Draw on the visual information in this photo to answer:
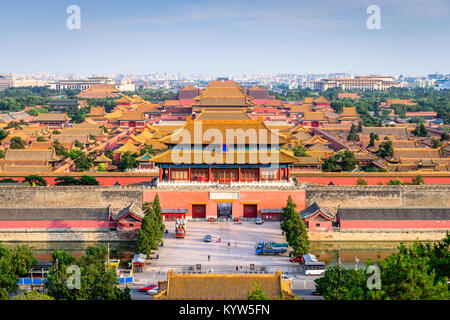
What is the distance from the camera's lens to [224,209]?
1299 inches

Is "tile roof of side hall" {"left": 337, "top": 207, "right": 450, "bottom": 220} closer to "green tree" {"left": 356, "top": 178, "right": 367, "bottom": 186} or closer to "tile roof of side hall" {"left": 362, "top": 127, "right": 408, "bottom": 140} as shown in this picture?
"green tree" {"left": 356, "top": 178, "right": 367, "bottom": 186}

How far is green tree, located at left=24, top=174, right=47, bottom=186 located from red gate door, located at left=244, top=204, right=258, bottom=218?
1451 cm

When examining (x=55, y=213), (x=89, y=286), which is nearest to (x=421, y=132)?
(x=55, y=213)

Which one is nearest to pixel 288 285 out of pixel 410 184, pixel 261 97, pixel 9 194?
pixel 410 184

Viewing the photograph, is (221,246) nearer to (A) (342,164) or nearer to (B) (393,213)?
(B) (393,213)

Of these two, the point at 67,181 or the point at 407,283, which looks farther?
the point at 67,181

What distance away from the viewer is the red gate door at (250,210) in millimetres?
31966

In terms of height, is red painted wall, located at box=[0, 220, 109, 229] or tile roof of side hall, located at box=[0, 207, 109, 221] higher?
tile roof of side hall, located at box=[0, 207, 109, 221]

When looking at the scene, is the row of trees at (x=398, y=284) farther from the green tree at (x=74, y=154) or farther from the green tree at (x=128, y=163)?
the green tree at (x=74, y=154)

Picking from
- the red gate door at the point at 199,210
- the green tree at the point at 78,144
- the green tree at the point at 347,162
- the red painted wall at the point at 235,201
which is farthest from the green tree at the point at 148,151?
→ the green tree at the point at 347,162

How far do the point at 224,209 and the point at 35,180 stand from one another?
1373 centimetres

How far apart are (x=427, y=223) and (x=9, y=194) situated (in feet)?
84.3

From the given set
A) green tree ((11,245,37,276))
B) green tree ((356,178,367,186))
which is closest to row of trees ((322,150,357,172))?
green tree ((356,178,367,186))

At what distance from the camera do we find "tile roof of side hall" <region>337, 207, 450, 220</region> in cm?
2900
